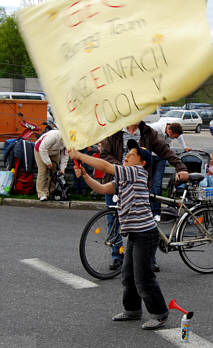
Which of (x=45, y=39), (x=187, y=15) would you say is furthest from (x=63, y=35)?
(x=187, y=15)

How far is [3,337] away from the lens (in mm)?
4832

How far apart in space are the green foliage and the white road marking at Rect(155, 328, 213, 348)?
7250 cm

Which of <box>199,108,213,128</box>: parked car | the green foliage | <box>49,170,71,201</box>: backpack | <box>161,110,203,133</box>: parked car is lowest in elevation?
<box>49,170,71,201</box>: backpack

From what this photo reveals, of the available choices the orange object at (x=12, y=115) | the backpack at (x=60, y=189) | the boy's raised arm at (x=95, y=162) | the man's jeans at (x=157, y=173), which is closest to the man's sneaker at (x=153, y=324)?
the boy's raised arm at (x=95, y=162)

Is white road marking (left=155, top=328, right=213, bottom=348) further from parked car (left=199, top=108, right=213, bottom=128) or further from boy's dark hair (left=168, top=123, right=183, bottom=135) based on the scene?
parked car (left=199, top=108, right=213, bottom=128)

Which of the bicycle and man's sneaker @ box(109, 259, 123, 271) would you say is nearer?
the bicycle

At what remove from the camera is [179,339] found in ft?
15.8

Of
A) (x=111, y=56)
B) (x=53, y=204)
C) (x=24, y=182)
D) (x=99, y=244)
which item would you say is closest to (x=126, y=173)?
(x=111, y=56)

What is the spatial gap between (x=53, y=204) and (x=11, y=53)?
68.3 m

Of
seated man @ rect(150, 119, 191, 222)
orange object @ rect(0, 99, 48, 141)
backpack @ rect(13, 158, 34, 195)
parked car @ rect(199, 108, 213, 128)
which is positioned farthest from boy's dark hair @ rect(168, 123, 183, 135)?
parked car @ rect(199, 108, 213, 128)

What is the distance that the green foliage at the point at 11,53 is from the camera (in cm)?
7688

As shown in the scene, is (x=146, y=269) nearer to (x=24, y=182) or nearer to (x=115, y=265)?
(x=115, y=265)

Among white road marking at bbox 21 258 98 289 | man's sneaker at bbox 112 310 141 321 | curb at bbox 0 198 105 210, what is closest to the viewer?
man's sneaker at bbox 112 310 141 321

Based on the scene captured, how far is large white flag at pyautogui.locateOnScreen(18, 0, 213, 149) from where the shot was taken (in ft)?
11.0
